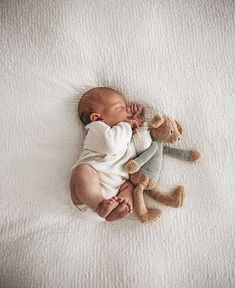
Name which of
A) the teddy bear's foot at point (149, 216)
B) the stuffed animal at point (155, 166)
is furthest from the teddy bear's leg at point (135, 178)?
the teddy bear's foot at point (149, 216)

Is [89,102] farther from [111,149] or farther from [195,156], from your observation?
[195,156]

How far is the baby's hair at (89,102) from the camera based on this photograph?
4.12 ft

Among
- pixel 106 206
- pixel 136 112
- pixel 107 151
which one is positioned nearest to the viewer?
pixel 106 206

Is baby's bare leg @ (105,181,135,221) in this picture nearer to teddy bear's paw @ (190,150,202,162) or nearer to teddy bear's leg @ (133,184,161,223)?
teddy bear's leg @ (133,184,161,223)

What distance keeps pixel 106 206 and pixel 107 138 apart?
0.22 meters

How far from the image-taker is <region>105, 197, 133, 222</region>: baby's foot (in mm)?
1076

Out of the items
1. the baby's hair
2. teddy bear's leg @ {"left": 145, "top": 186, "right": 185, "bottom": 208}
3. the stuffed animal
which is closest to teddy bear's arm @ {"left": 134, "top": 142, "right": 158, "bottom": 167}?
the stuffed animal

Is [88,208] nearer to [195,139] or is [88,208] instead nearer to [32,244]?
[32,244]

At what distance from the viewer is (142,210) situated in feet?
3.80

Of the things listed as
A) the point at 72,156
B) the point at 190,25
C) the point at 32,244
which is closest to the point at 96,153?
the point at 72,156

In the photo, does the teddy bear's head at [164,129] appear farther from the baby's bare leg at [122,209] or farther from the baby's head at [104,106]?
the baby's bare leg at [122,209]

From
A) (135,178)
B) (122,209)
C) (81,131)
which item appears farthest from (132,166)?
(81,131)

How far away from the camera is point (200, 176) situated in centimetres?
124

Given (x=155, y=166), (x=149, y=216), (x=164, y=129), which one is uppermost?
(x=164, y=129)
